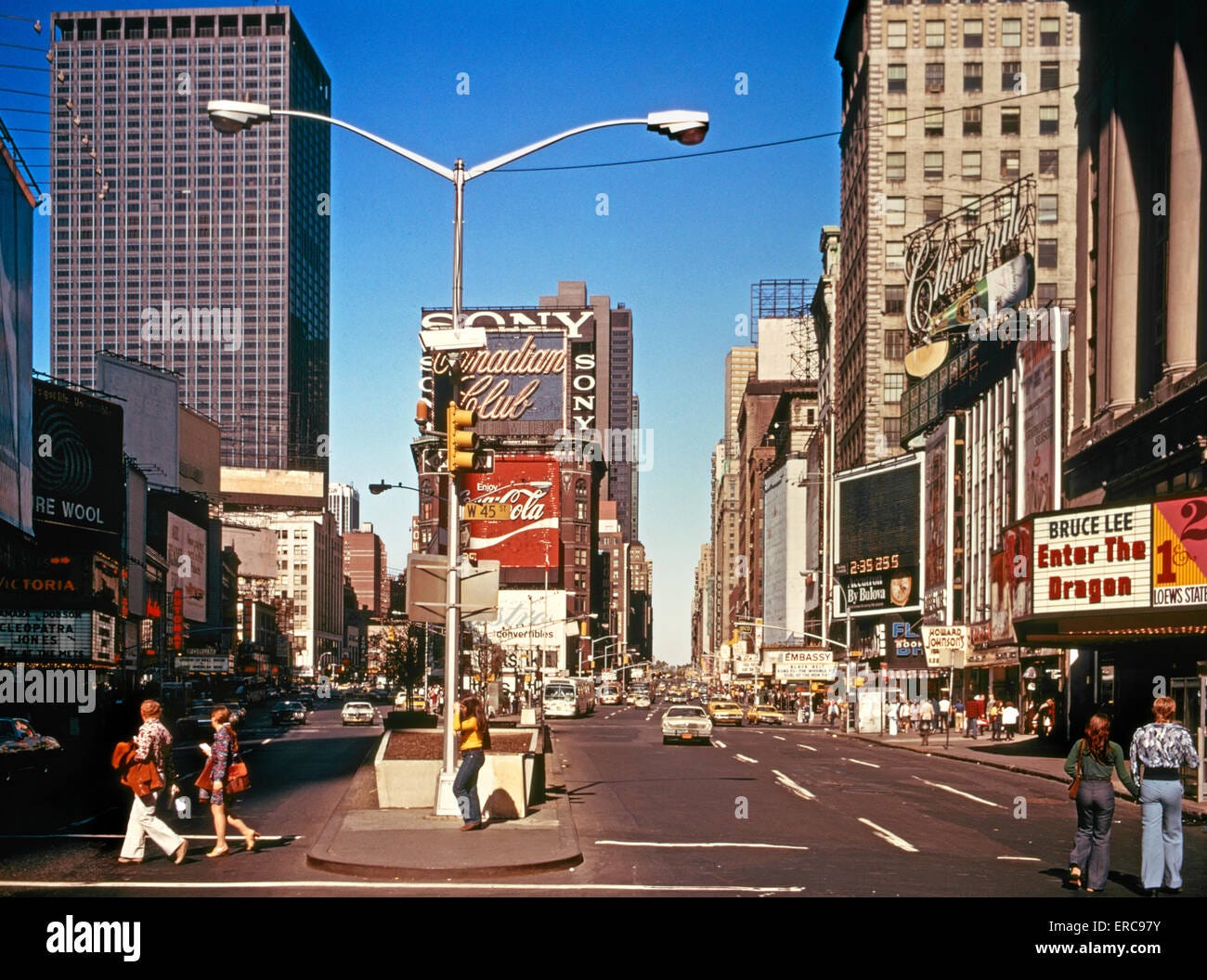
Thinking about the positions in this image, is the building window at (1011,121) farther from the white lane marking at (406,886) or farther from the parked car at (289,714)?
the white lane marking at (406,886)

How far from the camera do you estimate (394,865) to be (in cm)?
1546

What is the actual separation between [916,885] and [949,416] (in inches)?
2878

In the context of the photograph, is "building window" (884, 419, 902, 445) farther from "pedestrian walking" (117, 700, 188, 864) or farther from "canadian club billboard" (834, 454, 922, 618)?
"pedestrian walking" (117, 700, 188, 864)

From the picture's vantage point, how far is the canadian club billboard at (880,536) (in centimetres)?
9894

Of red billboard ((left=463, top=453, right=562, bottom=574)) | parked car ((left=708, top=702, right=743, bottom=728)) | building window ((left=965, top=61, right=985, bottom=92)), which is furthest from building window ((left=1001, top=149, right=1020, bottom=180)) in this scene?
red billboard ((left=463, top=453, right=562, bottom=574))

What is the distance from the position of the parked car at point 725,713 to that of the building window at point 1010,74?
59.2 metres

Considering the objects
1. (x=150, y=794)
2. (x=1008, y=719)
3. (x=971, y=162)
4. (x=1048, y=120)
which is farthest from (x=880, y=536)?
(x=150, y=794)

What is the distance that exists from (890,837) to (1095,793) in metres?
6.20

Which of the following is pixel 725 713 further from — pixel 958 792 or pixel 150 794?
pixel 150 794

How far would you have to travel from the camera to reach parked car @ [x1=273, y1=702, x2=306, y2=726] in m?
69.5

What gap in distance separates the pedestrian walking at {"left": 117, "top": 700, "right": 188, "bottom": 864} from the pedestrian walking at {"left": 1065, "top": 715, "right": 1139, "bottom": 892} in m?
9.95
